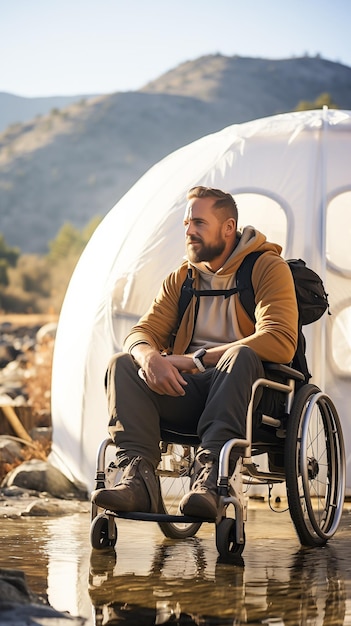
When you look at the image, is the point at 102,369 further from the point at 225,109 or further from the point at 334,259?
the point at 225,109

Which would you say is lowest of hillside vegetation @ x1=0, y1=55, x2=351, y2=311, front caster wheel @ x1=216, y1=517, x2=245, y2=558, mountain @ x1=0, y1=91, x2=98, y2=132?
front caster wheel @ x1=216, y1=517, x2=245, y2=558

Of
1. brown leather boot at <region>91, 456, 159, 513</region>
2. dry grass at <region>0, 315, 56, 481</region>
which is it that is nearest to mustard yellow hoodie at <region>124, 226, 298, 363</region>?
brown leather boot at <region>91, 456, 159, 513</region>

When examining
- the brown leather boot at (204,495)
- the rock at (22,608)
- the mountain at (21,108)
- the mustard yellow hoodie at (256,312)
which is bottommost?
the rock at (22,608)

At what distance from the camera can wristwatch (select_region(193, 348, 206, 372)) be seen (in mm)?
4777

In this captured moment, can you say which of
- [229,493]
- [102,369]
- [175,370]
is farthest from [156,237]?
[229,493]

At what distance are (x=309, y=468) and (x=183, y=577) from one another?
94 cm

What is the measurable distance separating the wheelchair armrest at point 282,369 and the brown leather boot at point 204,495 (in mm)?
536

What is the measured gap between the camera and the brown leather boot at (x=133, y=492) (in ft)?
14.1

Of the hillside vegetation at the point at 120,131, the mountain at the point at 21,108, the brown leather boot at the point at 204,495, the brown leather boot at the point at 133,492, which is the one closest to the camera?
the brown leather boot at the point at 204,495

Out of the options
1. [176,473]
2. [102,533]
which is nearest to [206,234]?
[176,473]

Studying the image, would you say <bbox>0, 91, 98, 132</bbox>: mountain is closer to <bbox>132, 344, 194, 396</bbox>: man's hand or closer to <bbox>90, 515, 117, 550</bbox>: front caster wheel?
<bbox>132, 344, 194, 396</bbox>: man's hand

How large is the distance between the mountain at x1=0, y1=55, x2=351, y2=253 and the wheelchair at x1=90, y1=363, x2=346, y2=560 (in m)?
82.6

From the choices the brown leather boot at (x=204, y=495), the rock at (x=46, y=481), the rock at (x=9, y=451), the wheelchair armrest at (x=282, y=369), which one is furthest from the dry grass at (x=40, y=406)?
the brown leather boot at (x=204, y=495)

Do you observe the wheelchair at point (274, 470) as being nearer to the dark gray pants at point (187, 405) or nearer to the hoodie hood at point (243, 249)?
the dark gray pants at point (187, 405)
